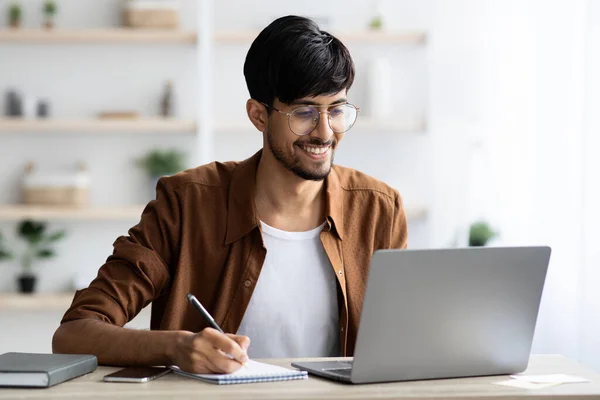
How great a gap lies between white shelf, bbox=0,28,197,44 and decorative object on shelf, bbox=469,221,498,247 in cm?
161

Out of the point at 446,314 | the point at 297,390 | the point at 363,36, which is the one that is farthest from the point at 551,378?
the point at 363,36

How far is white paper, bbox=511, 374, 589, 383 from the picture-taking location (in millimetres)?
1541

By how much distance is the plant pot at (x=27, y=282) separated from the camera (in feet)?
14.4

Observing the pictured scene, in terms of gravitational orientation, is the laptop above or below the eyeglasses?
below

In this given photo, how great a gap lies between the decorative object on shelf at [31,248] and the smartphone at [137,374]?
296cm

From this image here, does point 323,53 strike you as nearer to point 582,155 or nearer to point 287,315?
point 287,315

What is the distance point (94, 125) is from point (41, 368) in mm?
2978

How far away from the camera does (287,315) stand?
2.08 metres

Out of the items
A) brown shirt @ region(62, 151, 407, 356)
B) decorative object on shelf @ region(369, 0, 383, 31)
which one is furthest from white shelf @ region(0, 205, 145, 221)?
brown shirt @ region(62, 151, 407, 356)

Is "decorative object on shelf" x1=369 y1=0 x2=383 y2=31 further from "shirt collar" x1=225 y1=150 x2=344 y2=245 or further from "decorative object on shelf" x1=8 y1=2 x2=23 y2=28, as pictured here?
"shirt collar" x1=225 y1=150 x2=344 y2=245

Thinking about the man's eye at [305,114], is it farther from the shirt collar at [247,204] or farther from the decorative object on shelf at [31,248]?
the decorative object on shelf at [31,248]

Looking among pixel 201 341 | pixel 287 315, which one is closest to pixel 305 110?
pixel 287 315

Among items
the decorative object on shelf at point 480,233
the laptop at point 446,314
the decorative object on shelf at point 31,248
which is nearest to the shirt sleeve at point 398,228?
the laptop at point 446,314

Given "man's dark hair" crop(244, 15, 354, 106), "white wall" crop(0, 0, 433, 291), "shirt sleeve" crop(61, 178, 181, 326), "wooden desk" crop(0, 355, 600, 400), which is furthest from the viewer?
"white wall" crop(0, 0, 433, 291)
